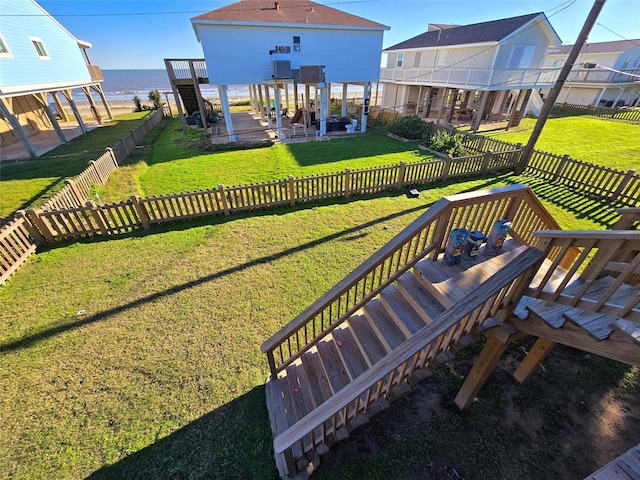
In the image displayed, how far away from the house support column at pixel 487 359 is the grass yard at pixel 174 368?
0.97 feet

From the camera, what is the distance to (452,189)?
9828 millimetres

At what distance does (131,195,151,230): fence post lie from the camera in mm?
7344

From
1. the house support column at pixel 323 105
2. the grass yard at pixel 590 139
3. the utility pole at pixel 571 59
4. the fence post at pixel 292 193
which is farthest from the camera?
the house support column at pixel 323 105

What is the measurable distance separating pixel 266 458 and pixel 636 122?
33.0 meters

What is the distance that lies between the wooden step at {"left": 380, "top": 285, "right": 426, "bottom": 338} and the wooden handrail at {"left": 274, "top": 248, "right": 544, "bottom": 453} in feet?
2.88

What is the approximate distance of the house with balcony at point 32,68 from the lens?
40.0ft

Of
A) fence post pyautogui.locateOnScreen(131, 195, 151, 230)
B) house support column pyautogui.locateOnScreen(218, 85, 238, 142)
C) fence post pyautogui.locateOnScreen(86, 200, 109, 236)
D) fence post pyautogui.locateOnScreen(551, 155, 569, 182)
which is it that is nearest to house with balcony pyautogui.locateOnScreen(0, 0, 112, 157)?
house support column pyautogui.locateOnScreen(218, 85, 238, 142)

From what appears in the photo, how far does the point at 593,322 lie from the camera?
8.03ft

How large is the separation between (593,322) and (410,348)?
168 cm

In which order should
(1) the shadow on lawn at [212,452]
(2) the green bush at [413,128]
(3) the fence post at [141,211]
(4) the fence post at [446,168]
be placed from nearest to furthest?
(1) the shadow on lawn at [212,452], (3) the fence post at [141,211], (4) the fence post at [446,168], (2) the green bush at [413,128]

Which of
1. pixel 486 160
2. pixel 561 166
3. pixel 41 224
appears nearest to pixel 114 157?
pixel 41 224

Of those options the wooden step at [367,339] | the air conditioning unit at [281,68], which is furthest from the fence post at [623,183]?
the air conditioning unit at [281,68]

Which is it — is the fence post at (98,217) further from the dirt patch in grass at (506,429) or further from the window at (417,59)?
the window at (417,59)

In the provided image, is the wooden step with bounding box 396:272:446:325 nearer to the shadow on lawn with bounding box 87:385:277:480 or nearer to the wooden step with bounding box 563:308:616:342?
the wooden step with bounding box 563:308:616:342
